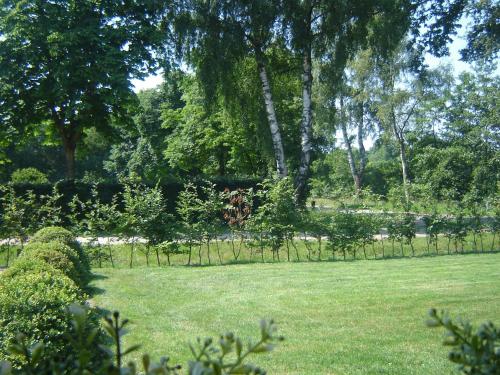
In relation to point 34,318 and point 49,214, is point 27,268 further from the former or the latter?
point 49,214

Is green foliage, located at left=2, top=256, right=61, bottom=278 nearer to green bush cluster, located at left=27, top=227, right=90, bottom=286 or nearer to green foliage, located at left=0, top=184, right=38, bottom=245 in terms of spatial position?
green bush cluster, located at left=27, top=227, right=90, bottom=286

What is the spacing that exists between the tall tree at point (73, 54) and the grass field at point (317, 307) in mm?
11225

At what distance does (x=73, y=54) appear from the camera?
2134cm

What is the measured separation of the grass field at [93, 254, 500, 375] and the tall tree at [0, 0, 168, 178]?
36.8 ft

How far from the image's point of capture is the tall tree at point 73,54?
21172mm

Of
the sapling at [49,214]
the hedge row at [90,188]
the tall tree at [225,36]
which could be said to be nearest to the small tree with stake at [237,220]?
the hedge row at [90,188]

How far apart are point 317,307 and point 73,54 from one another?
56.9ft

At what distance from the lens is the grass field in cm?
559

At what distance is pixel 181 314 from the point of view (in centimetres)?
780

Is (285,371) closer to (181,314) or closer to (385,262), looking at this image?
(181,314)

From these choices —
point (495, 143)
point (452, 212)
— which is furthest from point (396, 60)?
point (452, 212)

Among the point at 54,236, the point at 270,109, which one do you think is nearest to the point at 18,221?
the point at 54,236

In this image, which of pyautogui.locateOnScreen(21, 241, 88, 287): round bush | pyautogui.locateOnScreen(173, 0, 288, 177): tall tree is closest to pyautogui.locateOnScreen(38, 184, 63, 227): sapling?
pyautogui.locateOnScreen(21, 241, 88, 287): round bush

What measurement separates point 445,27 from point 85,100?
17.7 metres
